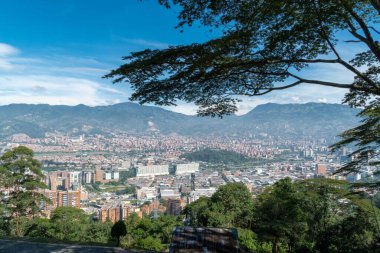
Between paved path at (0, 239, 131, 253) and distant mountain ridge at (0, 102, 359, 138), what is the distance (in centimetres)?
13086

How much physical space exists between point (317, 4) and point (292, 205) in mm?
8050

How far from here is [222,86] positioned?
501cm

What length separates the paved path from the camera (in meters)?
6.77

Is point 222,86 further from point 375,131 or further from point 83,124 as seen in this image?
point 83,124

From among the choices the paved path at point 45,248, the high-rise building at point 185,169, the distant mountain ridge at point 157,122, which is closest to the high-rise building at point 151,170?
the high-rise building at point 185,169

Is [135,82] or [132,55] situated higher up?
[132,55]

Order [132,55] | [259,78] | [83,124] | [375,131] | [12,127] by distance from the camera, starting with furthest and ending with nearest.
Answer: [83,124] < [12,127] < [375,131] < [259,78] < [132,55]

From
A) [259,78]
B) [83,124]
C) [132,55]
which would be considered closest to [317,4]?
[259,78]

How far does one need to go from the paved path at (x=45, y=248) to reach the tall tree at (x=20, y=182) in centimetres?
412

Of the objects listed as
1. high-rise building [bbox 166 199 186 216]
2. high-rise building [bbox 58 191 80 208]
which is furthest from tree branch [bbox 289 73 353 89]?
high-rise building [bbox 58 191 80 208]

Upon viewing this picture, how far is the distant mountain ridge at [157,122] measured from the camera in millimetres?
146875

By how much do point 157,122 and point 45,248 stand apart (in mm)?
178240

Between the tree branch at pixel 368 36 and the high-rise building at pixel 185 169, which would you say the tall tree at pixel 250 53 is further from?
the high-rise building at pixel 185 169

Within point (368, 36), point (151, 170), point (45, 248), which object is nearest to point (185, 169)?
point (151, 170)
